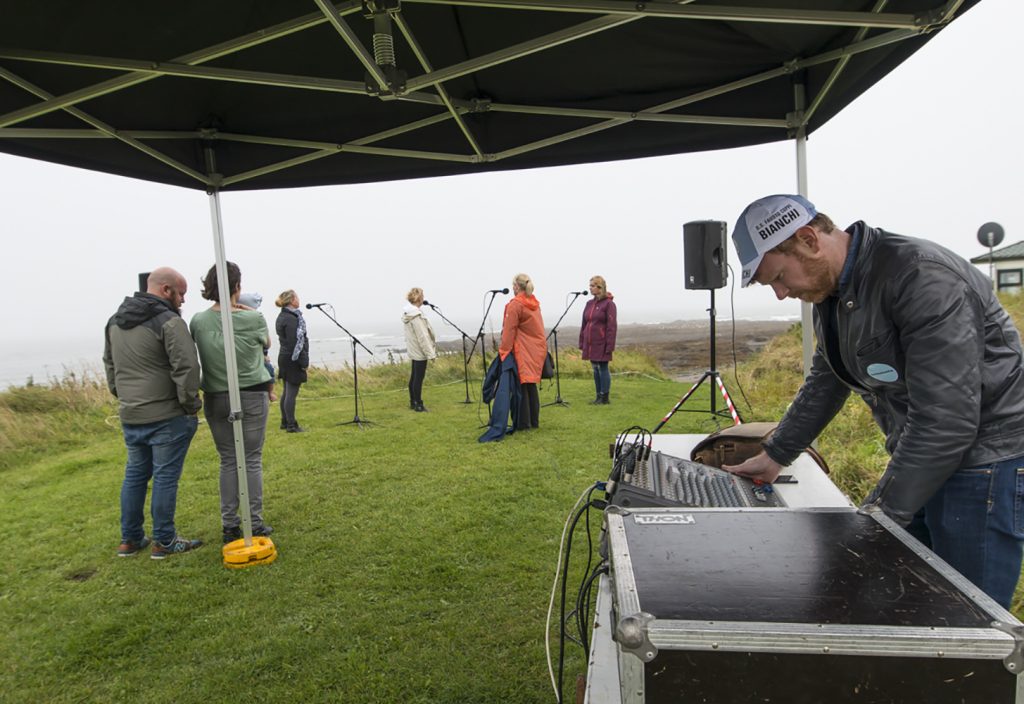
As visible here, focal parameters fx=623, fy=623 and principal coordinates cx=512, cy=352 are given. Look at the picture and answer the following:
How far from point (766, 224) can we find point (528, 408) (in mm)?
5502

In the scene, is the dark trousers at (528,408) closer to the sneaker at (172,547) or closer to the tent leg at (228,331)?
the sneaker at (172,547)

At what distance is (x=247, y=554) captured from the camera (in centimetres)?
354

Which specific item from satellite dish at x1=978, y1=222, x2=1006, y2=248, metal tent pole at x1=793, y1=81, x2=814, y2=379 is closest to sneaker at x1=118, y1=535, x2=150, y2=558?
metal tent pole at x1=793, y1=81, x2=814, y2=379

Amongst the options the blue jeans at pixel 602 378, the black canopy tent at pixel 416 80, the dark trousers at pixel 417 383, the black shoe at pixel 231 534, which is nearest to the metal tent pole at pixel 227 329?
the black canopy tent at pixel 416 80

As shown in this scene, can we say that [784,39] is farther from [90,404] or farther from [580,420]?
[90,404]

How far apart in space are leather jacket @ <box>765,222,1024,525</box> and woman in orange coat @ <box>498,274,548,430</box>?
4.78 m

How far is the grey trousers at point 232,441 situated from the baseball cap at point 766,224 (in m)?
3.10

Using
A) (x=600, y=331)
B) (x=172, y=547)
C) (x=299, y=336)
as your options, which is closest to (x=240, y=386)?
(x=172, y=547)

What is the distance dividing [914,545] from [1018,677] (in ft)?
1.10

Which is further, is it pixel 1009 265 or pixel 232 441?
pixel 1009 265

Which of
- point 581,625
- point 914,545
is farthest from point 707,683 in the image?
point 581,625

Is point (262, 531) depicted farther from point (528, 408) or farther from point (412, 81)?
point (528, 408)

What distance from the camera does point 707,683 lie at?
2.90 feet

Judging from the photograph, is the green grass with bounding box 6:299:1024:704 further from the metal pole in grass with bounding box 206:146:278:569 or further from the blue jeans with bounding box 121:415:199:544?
the blue jeans with bounding box 121:415:199:544
